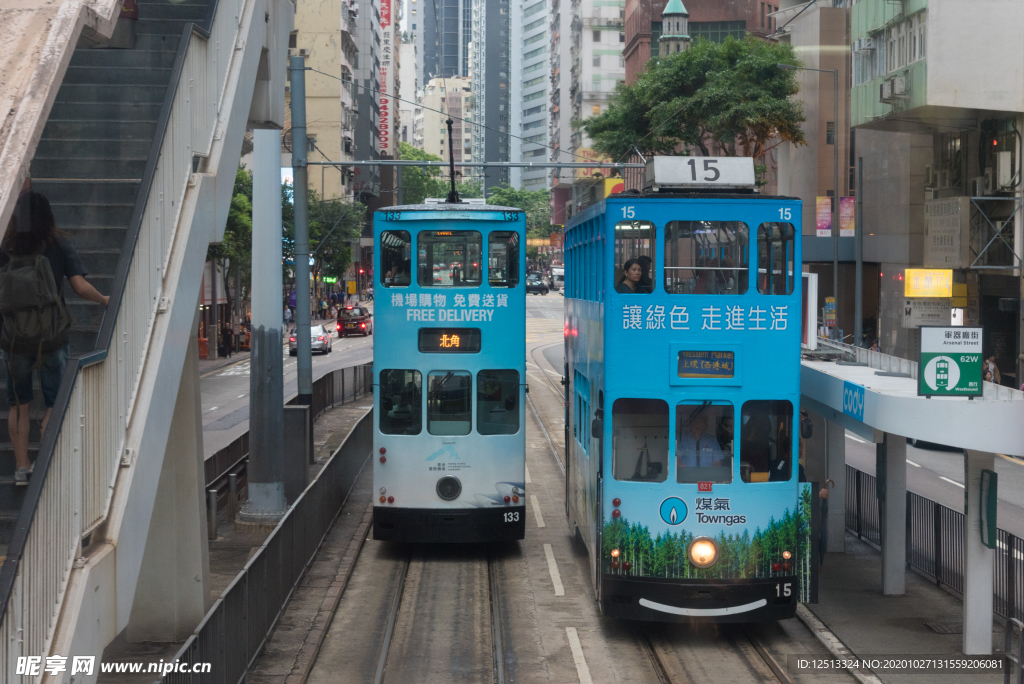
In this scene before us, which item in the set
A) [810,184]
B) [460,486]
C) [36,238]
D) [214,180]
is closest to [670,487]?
[460,486]

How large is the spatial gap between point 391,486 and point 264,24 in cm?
633

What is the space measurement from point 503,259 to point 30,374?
8.42 metres

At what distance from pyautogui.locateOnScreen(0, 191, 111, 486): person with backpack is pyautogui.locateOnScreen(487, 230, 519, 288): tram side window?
782 centimetres

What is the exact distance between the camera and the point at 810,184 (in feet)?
159

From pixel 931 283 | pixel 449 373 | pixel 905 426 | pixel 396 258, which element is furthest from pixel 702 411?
pixel 931 283

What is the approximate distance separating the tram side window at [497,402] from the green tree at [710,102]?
31.0 m

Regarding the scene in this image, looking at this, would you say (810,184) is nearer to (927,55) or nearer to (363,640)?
(927,55)

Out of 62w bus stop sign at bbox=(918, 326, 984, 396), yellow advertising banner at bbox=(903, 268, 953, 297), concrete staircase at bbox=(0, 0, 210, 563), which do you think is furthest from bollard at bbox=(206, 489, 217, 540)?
yellow advertising banner at bbox=(903, 268, 953, 297)

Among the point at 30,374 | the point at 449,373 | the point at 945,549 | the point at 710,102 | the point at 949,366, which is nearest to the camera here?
the point at 30,374

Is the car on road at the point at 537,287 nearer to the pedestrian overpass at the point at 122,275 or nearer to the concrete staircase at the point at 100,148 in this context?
the pedestrian overpass at the point at 122,275

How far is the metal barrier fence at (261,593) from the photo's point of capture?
820 centimetres

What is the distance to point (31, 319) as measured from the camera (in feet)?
22.4

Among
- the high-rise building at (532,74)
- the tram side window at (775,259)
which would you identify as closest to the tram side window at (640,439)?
the tram side window at (775,259)

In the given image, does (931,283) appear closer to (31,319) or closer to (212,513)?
(212,513)
